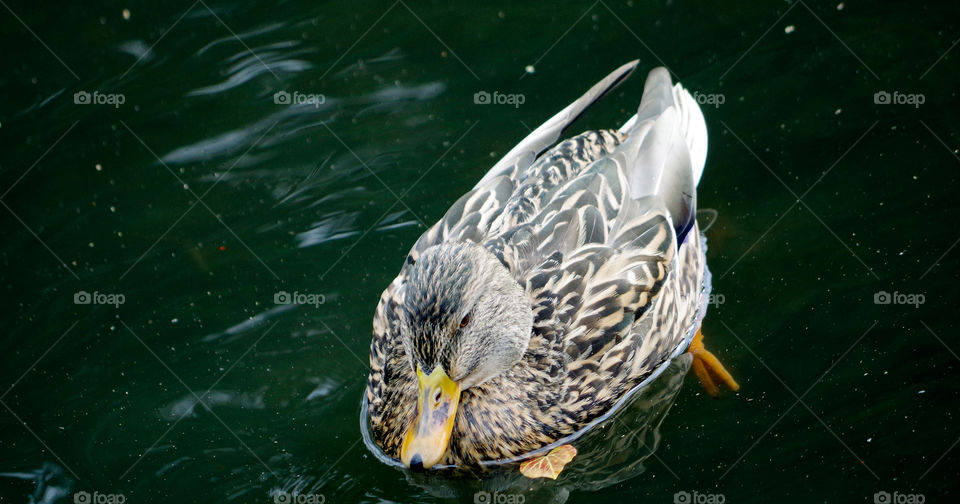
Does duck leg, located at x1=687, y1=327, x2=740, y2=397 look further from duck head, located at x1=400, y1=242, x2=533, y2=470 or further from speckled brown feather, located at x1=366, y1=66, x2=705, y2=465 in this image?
duck head, located at x1=400, y1=242, x2=533, y2=470

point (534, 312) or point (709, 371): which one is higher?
point (534, 312)

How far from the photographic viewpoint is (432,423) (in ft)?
14.3

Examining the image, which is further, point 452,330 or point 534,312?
point 534,312

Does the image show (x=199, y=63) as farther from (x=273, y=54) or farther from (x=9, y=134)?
(x=9, y=134)

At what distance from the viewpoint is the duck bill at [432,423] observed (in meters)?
4.32

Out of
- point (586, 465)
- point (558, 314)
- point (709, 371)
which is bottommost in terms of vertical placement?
point (709, 371)

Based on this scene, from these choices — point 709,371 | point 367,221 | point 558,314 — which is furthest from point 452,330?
point 367,221

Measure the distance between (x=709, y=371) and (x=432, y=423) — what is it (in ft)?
5.79

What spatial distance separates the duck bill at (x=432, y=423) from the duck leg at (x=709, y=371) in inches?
62.6

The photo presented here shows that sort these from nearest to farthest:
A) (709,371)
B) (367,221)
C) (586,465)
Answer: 1. (586,465)
2. (709,371)
3. (367,221)

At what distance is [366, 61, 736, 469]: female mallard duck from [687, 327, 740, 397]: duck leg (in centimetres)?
1

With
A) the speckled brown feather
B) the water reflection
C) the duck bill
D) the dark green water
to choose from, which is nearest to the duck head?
the duck bill

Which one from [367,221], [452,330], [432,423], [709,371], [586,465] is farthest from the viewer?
[367,221]

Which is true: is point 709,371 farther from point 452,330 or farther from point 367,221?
point 367,221
